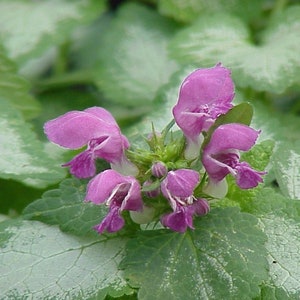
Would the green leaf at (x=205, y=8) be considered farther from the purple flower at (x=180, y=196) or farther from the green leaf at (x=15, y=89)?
the purple flower at (x=180, y=196)

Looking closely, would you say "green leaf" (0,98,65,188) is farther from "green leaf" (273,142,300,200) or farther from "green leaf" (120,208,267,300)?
"green leaf" (273,142,300,200)

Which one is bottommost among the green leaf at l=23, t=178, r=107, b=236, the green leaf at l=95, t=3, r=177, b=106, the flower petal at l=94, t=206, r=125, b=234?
the green leaf at l=95, t=3, r=177, b=106

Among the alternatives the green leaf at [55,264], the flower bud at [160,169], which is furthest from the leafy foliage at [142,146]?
the flower bud at [160,169]

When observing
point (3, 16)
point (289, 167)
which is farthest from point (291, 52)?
point (3, 16)

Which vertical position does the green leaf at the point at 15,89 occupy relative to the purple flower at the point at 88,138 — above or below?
below

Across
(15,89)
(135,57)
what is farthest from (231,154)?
(135,57)

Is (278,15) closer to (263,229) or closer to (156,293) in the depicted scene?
(263,229)

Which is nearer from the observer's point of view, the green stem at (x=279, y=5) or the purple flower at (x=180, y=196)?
the purple flower at (x=180, y=196)

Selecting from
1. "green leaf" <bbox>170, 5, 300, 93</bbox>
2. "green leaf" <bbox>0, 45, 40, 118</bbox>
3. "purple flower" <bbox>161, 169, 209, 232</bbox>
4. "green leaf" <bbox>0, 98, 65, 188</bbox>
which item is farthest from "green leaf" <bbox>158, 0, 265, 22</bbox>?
"purple flower" <bbox>161, 169, 209, 232</bbox>
